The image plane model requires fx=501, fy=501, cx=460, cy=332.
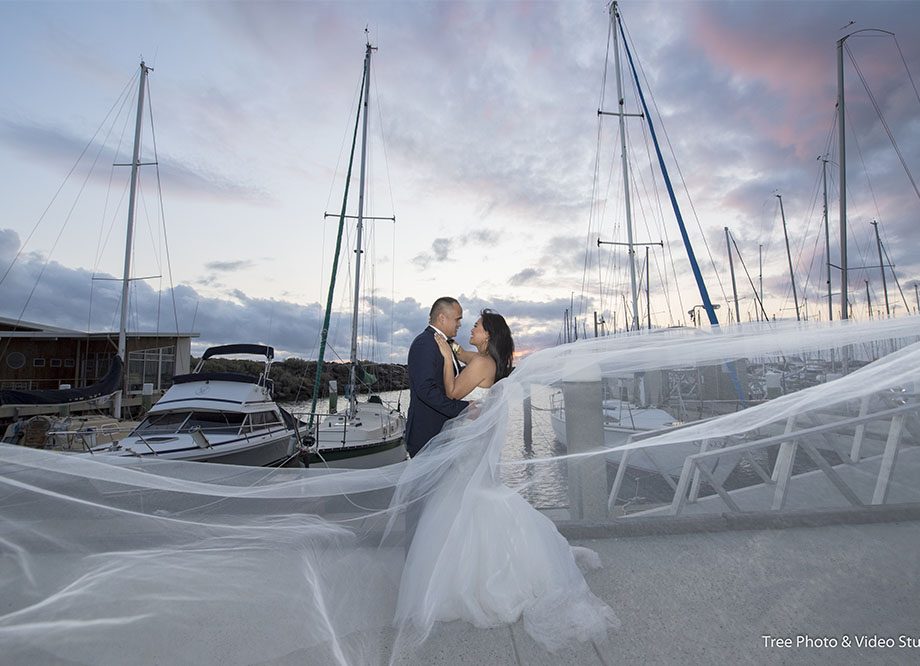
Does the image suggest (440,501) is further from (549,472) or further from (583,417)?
(583,417)

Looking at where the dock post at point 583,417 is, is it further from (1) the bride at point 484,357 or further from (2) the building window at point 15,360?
(2) the building window at point 15,360

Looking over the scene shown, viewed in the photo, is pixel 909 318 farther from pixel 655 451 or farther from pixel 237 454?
pixel 237 454

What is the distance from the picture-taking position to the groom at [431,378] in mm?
2838

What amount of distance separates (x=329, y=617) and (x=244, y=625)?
1.35 ft

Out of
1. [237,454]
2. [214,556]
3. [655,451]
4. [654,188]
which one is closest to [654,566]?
[655,451]

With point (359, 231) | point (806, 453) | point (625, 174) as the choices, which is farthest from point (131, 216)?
point (806, 453)

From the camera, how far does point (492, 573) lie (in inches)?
101

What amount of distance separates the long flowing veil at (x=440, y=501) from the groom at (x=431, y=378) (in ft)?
0.40

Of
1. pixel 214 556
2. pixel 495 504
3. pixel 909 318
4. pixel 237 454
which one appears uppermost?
pixel 909 318

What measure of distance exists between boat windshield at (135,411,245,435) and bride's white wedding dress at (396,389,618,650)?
834cm

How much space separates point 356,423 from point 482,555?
11138mm

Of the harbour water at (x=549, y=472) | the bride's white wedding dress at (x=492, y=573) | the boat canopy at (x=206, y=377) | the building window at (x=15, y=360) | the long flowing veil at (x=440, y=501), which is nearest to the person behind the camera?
the long flowing veil at (x=440, y=501)

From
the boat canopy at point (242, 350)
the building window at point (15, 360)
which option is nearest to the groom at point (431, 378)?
the boat canopy at point (242, 350)

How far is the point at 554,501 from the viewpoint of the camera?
3689mm
